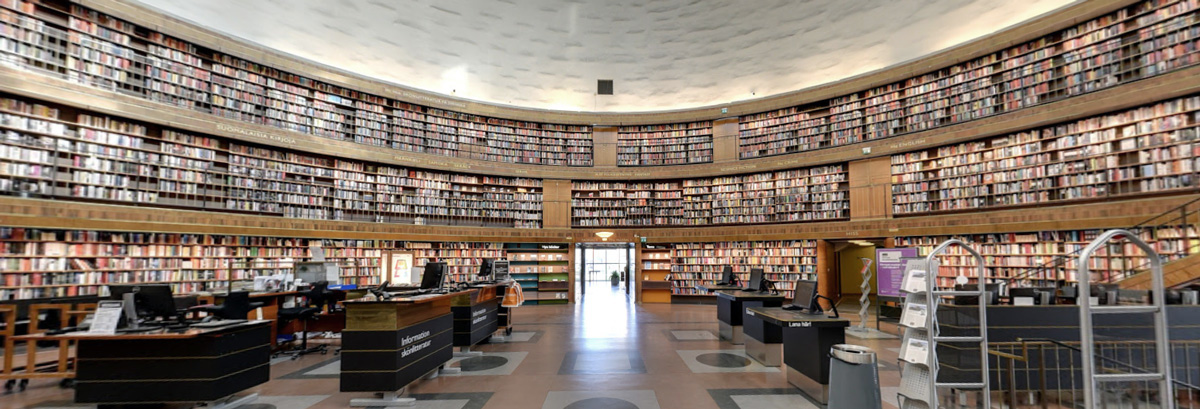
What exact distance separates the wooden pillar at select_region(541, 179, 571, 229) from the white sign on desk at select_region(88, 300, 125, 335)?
1049 cm

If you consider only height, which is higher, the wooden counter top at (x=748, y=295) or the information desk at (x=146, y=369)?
the wooden counter top at (x=748, y=295)

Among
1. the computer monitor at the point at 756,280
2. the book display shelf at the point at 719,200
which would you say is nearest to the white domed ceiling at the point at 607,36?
the book display shelf at the point at 719,200

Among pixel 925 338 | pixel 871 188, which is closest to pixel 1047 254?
pixel 871 188

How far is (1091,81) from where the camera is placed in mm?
8242

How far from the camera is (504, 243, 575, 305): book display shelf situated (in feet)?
46.1

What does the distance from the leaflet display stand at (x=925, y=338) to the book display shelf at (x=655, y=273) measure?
1033 cm

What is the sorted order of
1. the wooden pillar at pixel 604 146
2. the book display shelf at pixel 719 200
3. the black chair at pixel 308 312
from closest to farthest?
the black chair at pixel 308 312, the book display shelf at pixel 719 200, the wooden pillar at pixel 604 146

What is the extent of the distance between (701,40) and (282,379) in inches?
374

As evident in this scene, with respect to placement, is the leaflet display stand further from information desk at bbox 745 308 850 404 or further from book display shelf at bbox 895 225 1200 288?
book display shelf at bbox 895 225 1200 288

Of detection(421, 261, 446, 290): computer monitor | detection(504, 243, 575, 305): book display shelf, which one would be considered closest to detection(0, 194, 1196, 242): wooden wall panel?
detection(504, 243, 575, 305): book display shelf

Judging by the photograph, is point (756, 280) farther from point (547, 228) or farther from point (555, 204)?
point (555, 204)

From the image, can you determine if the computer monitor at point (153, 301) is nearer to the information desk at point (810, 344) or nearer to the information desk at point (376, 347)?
the information desk at point (376, 347)

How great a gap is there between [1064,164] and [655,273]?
9.07 metres

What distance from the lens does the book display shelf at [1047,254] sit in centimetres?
700
